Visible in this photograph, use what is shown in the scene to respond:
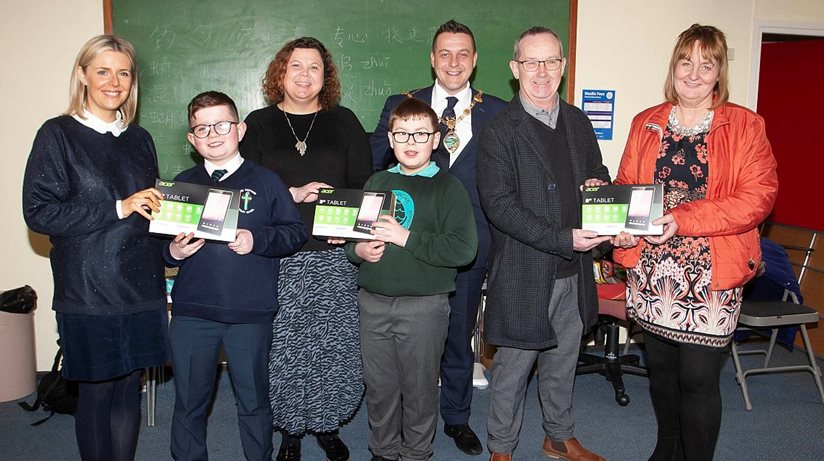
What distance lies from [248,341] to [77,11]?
2763 millimetres

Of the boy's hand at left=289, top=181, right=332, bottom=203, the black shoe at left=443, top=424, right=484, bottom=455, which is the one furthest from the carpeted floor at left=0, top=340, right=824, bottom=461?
the boy's hand at left=289, top=181, right=332, bottom=203

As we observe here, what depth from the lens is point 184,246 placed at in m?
2.37

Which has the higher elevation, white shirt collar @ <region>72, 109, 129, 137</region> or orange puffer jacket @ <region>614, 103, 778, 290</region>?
white shirt collar @ <region>72, 109, 129, 137</region>

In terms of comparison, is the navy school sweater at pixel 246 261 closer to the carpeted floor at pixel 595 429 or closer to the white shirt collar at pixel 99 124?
the white shirt collar at pixel 99 124

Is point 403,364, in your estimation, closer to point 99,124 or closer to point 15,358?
point 99,124

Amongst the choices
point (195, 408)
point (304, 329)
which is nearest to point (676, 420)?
point (304, 329)

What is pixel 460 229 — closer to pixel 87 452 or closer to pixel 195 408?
pixel 195 408

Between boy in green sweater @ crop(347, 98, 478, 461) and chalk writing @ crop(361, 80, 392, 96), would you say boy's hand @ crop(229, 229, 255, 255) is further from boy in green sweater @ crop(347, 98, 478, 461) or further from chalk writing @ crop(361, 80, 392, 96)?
chalk writing @ crop(361, 80, 392, 96)

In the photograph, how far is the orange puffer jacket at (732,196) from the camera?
2.37m

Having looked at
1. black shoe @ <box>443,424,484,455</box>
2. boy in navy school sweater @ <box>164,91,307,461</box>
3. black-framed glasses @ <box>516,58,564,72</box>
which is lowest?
black shoe @ <box>443,424,484,455</box>

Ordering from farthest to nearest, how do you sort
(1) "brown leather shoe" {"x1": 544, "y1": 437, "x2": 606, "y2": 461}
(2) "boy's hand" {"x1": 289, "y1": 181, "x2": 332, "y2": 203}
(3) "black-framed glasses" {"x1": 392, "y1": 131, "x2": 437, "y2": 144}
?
1. (1) "brown leather shoe" {"x1": 544, "y1": 437, "x2": 606, "y2": 461}
2. (2) "boy's hand" {"x1": 289, "y1": 181, "x2": 332, "y2": 203}
3. (3) "black-framed glasses" {"x1": 392, "y1": 131, "x2": 437, "y2": 144}

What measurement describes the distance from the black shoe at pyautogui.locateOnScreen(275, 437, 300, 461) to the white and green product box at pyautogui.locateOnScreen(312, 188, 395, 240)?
1113mm

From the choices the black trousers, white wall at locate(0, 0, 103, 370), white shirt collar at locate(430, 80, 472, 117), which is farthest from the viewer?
white wall at locate(0, 0, 103, 370)

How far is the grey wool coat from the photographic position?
2.59m
